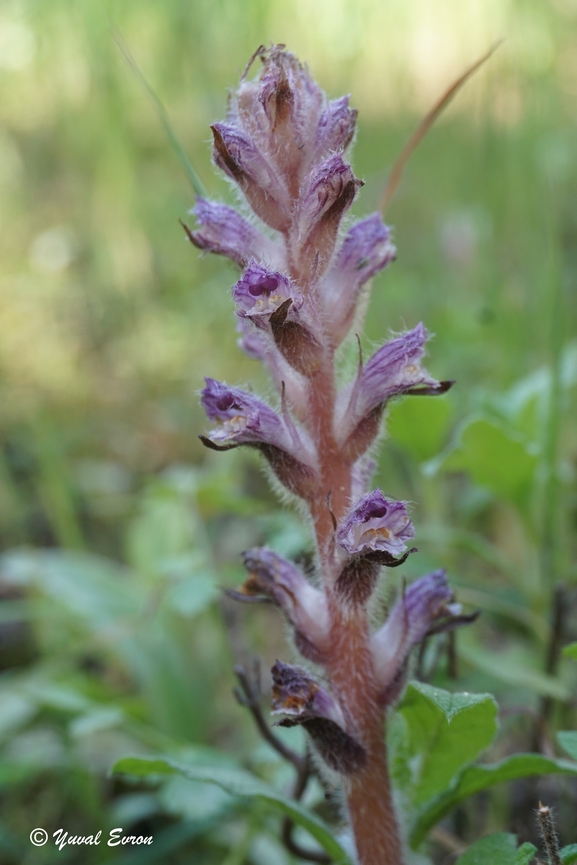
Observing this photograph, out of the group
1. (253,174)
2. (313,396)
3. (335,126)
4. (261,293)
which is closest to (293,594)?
(313,396)

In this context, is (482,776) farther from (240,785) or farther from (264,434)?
(264,434)

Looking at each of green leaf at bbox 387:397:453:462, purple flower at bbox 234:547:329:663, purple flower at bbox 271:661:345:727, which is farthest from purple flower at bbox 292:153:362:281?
green leaf at bbox 387:397:453:462

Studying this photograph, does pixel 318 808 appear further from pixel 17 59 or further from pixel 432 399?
pixel 17 59

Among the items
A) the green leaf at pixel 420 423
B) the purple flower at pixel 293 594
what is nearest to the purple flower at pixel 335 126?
the purple flower at pixel 293 594

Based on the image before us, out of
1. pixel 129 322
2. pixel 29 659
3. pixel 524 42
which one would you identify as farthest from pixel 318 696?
pixel 129 322

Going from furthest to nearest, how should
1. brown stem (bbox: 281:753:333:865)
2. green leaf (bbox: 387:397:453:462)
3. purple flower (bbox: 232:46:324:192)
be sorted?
green leaf (bbox: 387:397:453:462)
brown stem (bbox: 281:753:333:865)
purple flower (bbox: 232:46:324:192)

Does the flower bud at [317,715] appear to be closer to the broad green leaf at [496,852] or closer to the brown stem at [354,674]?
the brown stem at [354,674]

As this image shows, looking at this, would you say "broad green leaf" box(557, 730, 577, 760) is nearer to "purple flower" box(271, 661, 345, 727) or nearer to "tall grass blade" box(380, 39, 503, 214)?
"purple flower" box(271, 661, 345, 727)
